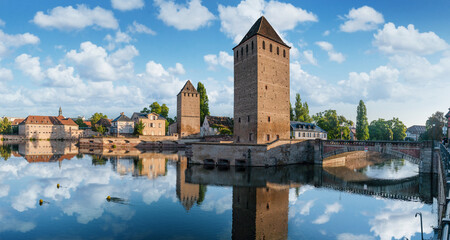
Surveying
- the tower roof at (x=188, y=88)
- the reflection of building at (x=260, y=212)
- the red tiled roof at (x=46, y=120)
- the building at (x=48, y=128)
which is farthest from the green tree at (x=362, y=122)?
the red tiled roof at (x=46, y=120)

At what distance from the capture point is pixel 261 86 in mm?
36406

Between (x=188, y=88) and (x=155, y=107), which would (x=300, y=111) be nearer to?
(x=188, y=88)

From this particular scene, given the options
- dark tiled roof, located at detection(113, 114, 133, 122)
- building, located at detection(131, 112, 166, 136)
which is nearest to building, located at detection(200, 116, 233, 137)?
building, located at detection(131, 112, 166, 136)

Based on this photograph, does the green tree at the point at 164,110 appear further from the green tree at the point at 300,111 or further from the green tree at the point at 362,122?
the green tree at the point at 362,122

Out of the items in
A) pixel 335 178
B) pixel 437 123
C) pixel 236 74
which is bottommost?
pixel 335 178

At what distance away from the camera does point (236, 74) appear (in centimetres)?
4050

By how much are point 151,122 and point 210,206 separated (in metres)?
59.3

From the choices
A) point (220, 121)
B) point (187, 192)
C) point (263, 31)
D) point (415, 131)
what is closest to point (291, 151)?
point (263, 31)

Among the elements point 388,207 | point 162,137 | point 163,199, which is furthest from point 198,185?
point 162,137

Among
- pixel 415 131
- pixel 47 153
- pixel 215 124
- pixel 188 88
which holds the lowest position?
pixel 47 153

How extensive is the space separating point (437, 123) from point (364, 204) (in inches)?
2694

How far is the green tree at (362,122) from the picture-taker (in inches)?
2390

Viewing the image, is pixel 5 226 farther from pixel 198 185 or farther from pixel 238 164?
pixel 238 164

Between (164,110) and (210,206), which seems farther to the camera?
(164,110)
